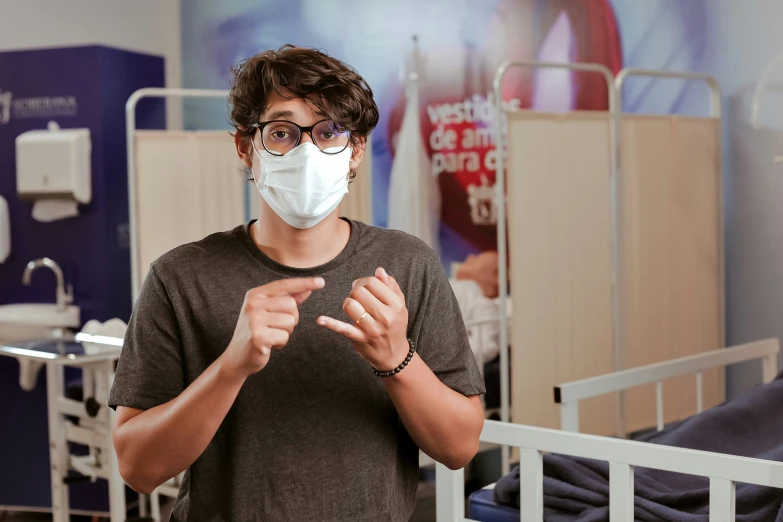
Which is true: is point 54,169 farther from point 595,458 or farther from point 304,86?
point 304,86

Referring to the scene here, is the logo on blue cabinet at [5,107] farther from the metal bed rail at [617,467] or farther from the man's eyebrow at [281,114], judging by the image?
the man's eyebrow at [281,114]

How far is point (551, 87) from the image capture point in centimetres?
388

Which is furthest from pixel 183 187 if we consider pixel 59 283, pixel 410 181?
pixel 410 181

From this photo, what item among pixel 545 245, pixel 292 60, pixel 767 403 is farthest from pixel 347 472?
pixel 545 245

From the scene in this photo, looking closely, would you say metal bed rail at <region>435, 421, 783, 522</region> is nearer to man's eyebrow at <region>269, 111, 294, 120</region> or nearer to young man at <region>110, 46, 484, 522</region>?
young man at <region>110, 46, 484, 522</region>

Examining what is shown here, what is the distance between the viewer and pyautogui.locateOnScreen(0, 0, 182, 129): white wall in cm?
434

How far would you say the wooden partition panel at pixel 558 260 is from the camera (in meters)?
2.93

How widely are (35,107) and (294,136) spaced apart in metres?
3.13

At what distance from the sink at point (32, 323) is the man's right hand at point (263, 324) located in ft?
9.59

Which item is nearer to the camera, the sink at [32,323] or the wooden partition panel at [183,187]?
the wooden partition panel at [183,187]

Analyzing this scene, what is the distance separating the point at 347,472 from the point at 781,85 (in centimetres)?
266

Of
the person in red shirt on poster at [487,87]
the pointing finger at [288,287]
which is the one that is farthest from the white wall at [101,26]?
the pointing finger at [288,287]

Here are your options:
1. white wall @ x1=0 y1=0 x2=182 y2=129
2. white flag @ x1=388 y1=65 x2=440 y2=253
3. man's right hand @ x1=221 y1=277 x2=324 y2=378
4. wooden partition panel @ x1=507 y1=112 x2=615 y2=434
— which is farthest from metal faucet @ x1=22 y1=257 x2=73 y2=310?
man's right hand @ x1=221 y1=277 x2=324 y2=378

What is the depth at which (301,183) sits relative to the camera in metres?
1.15
